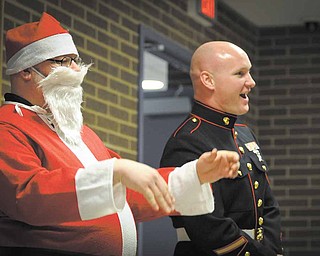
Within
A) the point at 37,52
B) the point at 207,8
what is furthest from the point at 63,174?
the point at 207,8

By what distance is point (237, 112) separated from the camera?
3.08 m

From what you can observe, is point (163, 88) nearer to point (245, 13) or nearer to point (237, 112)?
point (245, 13)

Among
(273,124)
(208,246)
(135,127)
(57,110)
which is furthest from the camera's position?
(273,124)

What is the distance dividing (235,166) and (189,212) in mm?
253

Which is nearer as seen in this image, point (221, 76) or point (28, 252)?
point (28, 252)

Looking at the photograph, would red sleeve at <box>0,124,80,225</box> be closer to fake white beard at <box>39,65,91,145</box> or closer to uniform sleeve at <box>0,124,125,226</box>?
uniform sleeve at <box>0,124,125,226</box>

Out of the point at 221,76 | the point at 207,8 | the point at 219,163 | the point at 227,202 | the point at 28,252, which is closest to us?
the point at 219,163

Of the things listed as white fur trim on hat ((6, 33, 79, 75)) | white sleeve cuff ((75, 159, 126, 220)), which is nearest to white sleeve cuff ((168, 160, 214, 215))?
white sleeve cuff ((75, 159, 126, 220))

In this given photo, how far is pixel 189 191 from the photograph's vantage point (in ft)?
7.32

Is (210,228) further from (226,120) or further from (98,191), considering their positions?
(98,191)

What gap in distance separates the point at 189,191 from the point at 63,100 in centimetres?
52

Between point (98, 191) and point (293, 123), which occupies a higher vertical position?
point (293, 123)

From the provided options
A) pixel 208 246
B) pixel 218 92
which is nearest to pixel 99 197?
pixel 208 246

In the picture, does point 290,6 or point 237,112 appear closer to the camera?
point 237,112
